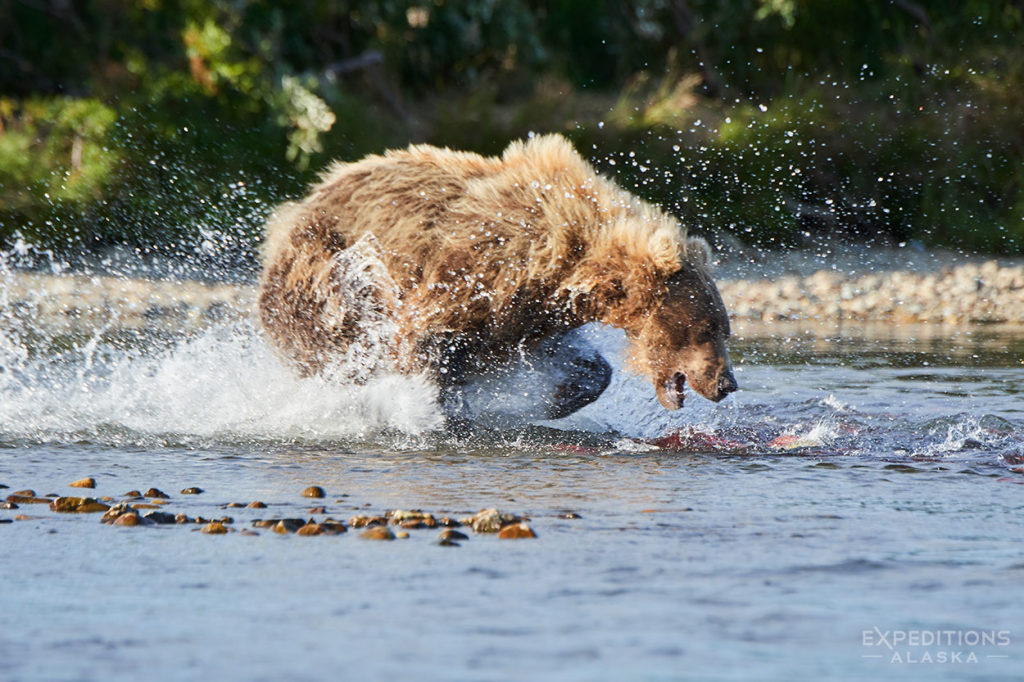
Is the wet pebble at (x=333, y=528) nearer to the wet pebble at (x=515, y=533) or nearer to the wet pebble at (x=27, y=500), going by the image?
the wet pebble at (x=515, y=533)

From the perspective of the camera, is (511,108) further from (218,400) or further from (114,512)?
(114,512)

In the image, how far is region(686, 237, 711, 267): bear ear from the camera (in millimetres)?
7008

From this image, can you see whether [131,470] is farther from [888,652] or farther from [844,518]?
[888,652]

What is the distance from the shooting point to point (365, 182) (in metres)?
7.29

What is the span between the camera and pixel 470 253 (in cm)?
681

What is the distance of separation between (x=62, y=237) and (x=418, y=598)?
13468mm

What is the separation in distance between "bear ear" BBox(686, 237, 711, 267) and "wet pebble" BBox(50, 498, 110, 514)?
3.08 m

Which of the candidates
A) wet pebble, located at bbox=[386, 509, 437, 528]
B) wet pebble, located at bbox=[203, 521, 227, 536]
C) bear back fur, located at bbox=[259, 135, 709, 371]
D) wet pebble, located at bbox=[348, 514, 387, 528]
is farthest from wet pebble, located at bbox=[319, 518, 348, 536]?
bear back fur, located at bbox=[259, 135, 709, 371]

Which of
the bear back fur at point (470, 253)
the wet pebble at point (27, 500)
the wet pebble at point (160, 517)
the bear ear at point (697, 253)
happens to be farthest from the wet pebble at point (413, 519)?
the bear ear at point (697, 253)

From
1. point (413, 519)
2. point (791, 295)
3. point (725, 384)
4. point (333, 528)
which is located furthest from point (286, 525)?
point (791, 295)

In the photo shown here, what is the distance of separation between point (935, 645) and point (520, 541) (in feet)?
4.79

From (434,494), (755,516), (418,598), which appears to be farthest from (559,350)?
(418,598)

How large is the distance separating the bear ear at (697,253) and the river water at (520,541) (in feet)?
2.04

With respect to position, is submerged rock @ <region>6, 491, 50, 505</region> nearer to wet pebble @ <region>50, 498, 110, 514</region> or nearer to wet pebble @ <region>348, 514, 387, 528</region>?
wet pebble @ <region>50, 498, 110, 514</region>
